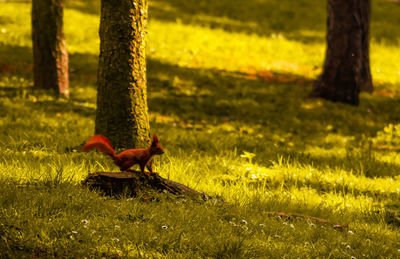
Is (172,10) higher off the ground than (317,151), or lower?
higher

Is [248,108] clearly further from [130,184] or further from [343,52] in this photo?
[130,184]

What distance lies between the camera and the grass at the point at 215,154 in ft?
14.1

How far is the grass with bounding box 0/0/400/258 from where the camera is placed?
4.31m

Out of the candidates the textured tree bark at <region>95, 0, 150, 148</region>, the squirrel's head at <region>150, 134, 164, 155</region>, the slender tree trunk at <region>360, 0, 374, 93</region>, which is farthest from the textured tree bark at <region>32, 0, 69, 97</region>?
the slender tree trunk at <region>360, 0, 374, 93</region>

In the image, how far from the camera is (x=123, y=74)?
6.99 metres

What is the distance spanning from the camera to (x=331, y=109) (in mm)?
12570

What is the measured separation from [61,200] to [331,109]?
9.37 m

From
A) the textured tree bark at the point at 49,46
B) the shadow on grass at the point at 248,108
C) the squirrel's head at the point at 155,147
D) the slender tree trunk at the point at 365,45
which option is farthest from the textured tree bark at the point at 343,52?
the squirrel's head at the point at 155,147

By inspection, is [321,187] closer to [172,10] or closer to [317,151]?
[317,151]

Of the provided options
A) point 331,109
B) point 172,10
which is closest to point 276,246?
point 331,109

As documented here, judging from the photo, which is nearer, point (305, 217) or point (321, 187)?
point (305, 217)

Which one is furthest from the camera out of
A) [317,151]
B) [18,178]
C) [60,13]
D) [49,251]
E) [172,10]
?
[172,10]

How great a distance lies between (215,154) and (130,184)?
3.06m

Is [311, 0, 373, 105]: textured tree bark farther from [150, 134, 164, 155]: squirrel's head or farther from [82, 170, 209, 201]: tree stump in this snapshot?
[150, 134, 164, 155]: squirrel's head
